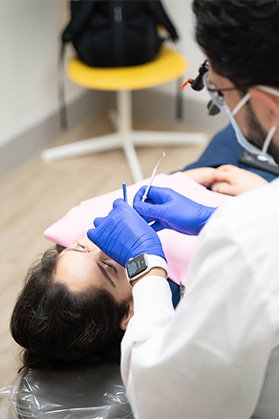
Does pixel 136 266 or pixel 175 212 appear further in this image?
pixel 175 212

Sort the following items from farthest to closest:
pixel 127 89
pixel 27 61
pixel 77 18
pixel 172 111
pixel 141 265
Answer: pixel 172 111 < pixel 27 61 < pixel 127 89 < pixel 77 18 < pixel 141 265

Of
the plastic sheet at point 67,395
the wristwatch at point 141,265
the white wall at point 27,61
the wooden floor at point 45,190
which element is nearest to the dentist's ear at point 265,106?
the wristwatch at point 141,265

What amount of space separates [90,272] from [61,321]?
0.15 metres

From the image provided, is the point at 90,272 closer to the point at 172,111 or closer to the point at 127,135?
the point at 127,135

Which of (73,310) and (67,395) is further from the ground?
(73,310)

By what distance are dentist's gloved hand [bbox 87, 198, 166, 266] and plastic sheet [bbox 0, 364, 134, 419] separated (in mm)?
356

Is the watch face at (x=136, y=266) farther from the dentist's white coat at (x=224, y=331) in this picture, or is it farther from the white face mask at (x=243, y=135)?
the white face mask at (x=243, y=135)

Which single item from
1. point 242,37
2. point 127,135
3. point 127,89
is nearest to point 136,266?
point 242,37

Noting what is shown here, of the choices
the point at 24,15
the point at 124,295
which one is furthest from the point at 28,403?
the point at 24,15

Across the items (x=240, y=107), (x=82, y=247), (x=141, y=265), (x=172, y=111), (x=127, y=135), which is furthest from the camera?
(x=172, y=111)

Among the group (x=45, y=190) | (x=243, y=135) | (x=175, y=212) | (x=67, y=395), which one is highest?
(x=243, y=135)

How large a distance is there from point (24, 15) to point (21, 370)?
1.96 metres

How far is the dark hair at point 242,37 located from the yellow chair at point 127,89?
66.9 inches

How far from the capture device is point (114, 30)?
2.65 metres
